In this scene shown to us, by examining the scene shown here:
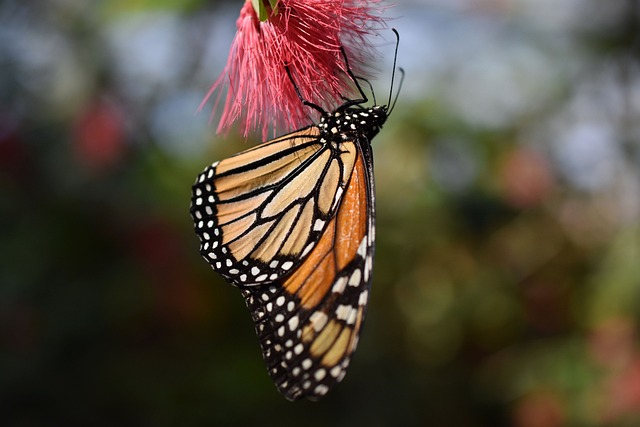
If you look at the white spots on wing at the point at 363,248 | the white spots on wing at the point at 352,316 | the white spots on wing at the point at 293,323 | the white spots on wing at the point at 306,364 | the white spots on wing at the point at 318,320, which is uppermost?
the white spots on wing at the point at 363,248

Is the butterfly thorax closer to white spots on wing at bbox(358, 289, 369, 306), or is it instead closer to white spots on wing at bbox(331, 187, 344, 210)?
white spots on wing at bbox(331, 187, 344, 210)

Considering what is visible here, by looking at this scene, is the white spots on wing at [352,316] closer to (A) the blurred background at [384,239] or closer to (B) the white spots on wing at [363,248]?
(B) the white spots on wing at [363,248]

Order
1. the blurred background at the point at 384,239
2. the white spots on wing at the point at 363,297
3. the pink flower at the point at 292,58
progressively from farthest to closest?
the blurred background at the point at 384,239 → the white spots on wing at the point at 363,297 → the pink flower at the point at 292,58

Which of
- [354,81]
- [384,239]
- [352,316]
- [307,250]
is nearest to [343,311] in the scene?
[352,316]

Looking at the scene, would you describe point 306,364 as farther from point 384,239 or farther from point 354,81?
point 384,239

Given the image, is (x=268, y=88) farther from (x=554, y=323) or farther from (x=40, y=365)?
(x=554, y=323)

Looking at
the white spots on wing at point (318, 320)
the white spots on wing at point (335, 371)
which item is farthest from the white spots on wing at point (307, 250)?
the white spots on wing at point (335, 371)
